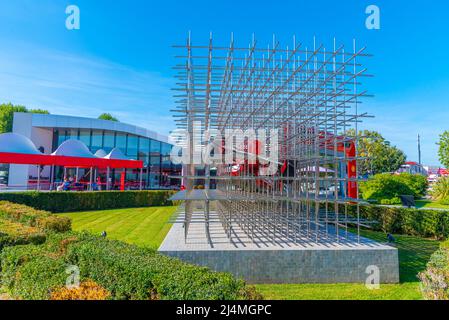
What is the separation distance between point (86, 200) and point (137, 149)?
18753 mm

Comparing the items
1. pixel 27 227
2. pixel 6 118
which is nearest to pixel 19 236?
pixel 27 227

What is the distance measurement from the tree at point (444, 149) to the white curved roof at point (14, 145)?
3692 cm

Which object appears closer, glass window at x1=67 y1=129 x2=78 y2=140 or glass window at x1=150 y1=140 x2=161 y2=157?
glass window at x1=67 y1=129 x2=78 y2=140

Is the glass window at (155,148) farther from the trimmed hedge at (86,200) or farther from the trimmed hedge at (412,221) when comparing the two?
the trimmed hedge at (412,221)

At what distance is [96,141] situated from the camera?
34.1 meters

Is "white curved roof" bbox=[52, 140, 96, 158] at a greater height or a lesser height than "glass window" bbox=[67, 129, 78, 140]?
lesser

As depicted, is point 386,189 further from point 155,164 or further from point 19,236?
point 155,164

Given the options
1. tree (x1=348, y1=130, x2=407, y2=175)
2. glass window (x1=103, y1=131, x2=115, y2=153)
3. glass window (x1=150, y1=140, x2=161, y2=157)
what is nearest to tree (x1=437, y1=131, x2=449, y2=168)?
tree (x1=348, y1=130, x2=407, y2=175)

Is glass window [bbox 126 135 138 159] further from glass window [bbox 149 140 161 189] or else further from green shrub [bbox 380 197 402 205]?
green shrub [bbox 380 197 402 205]

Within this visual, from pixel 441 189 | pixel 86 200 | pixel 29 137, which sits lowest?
pixel 86 200

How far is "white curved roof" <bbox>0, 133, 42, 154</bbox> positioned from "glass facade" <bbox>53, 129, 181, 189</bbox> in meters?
14.1

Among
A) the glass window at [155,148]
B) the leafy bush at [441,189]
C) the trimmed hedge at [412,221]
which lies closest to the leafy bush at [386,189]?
the leafy bush at [441,189]

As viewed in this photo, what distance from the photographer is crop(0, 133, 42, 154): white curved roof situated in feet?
59.4
